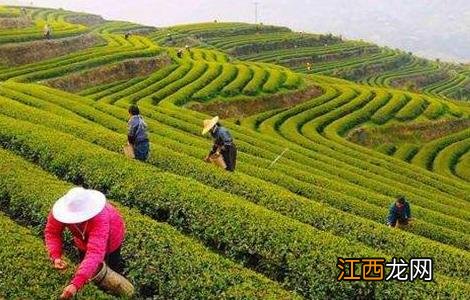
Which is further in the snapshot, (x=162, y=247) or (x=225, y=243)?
(x=225, y=243)

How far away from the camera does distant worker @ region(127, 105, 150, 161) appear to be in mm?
21747

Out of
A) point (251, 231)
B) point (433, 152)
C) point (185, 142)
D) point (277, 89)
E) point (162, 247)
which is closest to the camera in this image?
point (162, 247)

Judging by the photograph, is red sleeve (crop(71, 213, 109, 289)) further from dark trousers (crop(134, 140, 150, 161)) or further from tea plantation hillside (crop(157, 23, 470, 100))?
tea plantation hillside (crop(157, 23, 470, 100))

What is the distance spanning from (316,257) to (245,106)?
50365mm

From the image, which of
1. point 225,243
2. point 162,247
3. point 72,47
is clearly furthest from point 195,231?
point 72,47

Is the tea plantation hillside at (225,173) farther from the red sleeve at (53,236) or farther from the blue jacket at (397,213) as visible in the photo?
the blue jacket at (397,213)

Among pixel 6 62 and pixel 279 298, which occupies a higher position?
pixel 279 298

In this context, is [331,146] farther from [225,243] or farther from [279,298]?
[279,298]

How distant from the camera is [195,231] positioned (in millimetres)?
17797

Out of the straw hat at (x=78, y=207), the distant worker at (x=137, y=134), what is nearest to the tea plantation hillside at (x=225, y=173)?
the distant worker at (x=137, y=134)

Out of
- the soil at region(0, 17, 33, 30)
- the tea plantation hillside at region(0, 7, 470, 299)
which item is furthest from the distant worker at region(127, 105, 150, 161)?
the soil at region(0, 17, 33, 30)

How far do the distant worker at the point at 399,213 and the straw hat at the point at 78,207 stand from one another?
15.6m

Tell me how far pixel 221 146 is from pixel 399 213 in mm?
7763

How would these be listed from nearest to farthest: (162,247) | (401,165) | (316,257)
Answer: (162,247) < (316,257) < (401,165)
